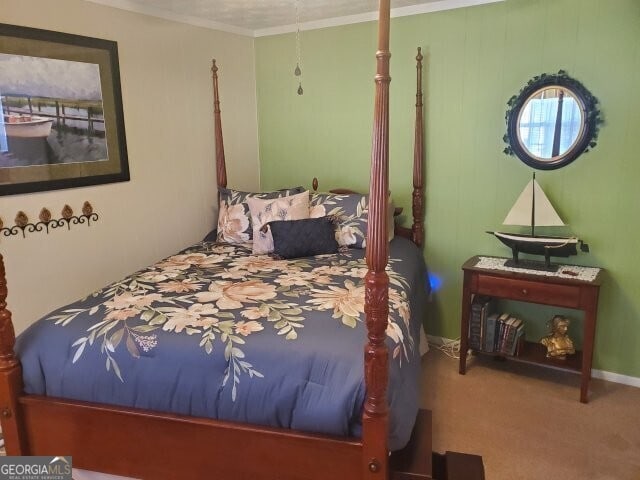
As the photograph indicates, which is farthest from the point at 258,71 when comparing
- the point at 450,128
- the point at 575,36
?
the point at 575,36

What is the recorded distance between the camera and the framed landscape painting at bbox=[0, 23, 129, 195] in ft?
7.74

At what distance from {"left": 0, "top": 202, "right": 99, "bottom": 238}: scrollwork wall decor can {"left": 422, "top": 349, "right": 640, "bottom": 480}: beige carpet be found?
7.00 ft

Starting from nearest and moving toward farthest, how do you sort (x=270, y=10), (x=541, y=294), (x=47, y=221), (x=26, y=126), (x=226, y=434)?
1. (x=226, y=434)
2. (x=26, y=126)
3. (x=47, y=221)
4. (x=541, y=294)
5. (x=270, y=10)

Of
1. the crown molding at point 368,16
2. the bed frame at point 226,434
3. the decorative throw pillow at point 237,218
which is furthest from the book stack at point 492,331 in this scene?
the crown molding at point 368,16

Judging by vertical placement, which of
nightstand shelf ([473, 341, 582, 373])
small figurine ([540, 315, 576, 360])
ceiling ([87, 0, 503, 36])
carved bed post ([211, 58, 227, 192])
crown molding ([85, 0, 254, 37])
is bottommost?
nightstand shelf ([473, 341, 582, 373])

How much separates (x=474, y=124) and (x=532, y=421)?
5.69 ft

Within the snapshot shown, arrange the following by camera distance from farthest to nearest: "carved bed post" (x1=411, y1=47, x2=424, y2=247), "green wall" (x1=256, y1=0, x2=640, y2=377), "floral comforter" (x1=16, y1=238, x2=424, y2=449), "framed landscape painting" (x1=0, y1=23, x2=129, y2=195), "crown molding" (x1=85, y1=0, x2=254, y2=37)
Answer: "carved bed post" (x1=411, y1=47, x2=424, y2=247) < "crown molding" (x1=85, y1=0, x2=254, y2=37) < "green wall" (x1=256, y1=0, x2=640, y2=377) < "framed landscape painting" (x1=0, y1=23, x2=129, y2=195) < "floral comforter" (x1=16, y1=238, x2=424, y2=449)

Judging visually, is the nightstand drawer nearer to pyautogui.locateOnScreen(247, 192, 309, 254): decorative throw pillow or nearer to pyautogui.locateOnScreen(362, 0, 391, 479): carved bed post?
pyautogui.locateOnScreen(247, 192, 309, 254): decorative throw pillow

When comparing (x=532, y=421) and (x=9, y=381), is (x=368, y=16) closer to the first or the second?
(x=532, y=421)

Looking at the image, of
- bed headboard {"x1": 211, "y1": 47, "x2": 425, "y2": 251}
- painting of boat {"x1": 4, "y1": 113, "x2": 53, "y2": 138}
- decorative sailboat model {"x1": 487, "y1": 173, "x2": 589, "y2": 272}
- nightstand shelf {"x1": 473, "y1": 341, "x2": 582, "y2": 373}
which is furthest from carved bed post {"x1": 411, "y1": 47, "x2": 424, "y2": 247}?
painting of boat {"x1": 4, "y1": 113, "x2": 53, "y2": 138}

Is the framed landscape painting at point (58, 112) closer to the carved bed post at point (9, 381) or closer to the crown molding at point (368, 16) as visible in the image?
the carved bed post at point (9, 381)

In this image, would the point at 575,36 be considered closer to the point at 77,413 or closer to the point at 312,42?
the point at 312,42

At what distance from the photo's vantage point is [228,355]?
1710 millimetres

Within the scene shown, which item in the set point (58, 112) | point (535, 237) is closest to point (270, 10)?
point (58, 112)
